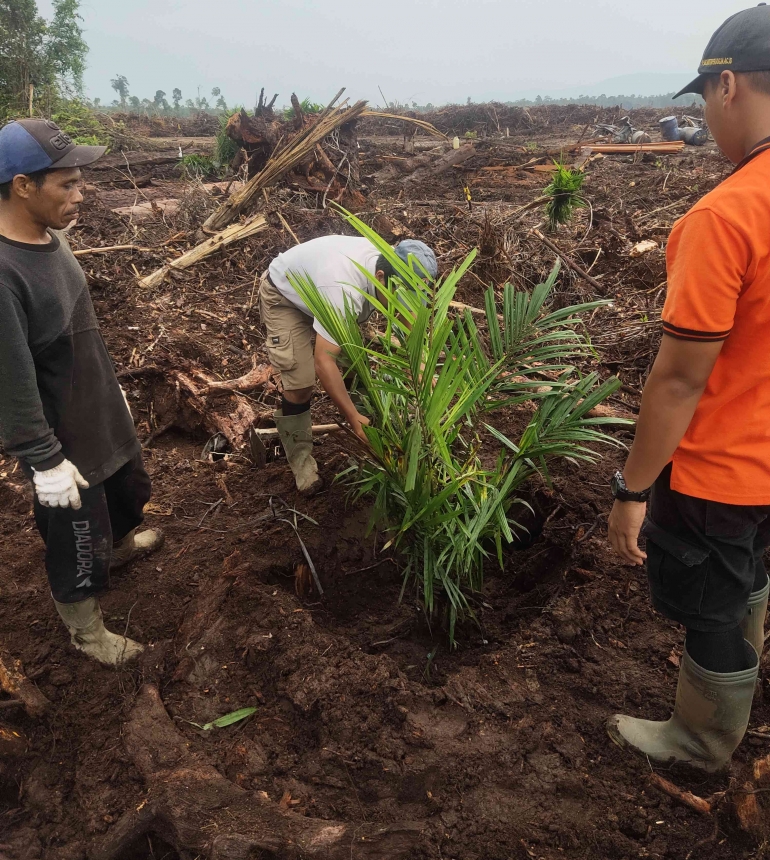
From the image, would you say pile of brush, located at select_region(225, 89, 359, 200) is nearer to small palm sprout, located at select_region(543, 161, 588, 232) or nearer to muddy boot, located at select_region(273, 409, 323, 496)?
small palm sprout, located at select_region(543, 161, 588, 232)

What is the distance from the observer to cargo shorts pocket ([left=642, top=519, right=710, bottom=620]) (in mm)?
1495

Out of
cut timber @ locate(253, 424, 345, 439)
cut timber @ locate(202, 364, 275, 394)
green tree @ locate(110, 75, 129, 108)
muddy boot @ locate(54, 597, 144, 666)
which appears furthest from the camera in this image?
green tree @ locate(110, 75, 129, 108)

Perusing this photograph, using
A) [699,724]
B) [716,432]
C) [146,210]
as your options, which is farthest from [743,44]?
[146,210]

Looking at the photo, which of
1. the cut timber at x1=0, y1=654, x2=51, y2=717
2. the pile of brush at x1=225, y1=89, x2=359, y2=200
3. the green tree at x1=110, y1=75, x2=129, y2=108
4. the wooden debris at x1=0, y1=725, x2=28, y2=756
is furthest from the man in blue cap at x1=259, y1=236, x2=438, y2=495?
the green tree at x1=110, y1=75, x2=129, y2=108

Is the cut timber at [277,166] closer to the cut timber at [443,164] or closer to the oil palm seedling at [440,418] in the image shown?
the cut timber at [443,164]

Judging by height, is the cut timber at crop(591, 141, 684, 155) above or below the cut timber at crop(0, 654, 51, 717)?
above

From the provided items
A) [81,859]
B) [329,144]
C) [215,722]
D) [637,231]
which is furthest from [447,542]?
[329,144]

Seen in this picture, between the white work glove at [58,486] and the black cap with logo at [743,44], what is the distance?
1928 mm

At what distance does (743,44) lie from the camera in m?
1.21

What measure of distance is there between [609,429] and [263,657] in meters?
2.24

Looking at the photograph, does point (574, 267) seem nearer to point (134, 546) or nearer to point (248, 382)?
point (248, 382)

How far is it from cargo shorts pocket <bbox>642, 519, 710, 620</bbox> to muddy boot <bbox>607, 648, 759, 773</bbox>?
24cm

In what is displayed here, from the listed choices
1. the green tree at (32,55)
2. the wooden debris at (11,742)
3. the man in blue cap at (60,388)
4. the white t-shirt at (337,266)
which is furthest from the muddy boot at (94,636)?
the green tree at (32,55)

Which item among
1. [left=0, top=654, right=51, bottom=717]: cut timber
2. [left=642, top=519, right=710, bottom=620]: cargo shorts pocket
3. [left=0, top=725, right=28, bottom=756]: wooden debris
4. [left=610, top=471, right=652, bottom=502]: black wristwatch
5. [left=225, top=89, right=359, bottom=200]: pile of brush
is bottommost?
[left=0, top=725, right=28, bottom=756]: wooden debris
